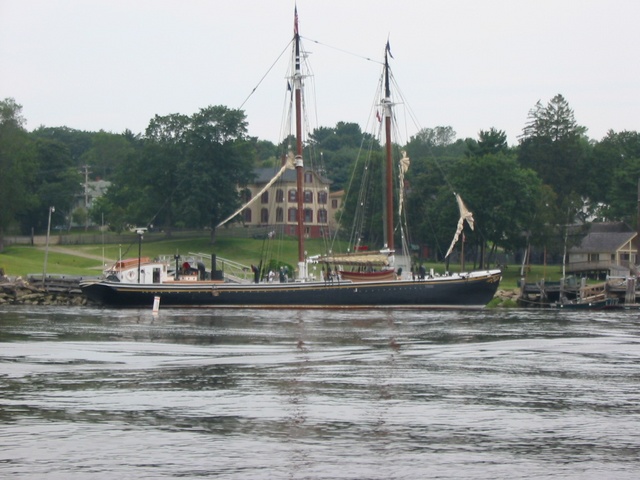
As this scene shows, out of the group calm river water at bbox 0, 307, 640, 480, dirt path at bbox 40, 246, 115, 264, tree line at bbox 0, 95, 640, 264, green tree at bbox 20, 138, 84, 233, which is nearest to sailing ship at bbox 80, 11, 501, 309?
calm river water at bbox 0, 307, 640, 480

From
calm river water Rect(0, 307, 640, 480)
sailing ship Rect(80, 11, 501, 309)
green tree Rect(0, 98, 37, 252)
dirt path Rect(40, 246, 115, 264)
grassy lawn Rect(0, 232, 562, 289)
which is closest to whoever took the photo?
calm river water Rect(0, 307, 640, 480)

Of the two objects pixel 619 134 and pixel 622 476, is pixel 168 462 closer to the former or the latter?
pixel 622 476

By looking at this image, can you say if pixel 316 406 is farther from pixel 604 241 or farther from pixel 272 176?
pixel 272 176

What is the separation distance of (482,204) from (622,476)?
8435 centimetres

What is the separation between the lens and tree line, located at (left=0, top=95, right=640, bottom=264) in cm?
10400

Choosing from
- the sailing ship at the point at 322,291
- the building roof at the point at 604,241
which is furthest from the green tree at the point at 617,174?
the sailing ship at the point at 322,291

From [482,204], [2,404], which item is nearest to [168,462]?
[2,404]

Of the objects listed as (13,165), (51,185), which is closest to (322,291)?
(13,165)

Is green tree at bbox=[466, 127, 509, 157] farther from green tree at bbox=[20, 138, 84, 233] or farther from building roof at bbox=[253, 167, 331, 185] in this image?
green tree at bbox=[20, 138, 84, 233]

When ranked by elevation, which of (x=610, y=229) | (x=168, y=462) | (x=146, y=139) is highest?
(x=146, y=139)

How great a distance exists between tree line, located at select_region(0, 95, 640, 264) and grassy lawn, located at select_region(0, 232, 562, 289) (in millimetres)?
2924

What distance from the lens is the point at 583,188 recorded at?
136 meters

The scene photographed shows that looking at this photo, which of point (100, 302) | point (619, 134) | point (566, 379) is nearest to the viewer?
point (566, 379)

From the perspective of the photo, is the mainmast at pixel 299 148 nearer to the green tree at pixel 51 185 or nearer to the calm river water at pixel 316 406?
the calm river water at pixel 316 406
